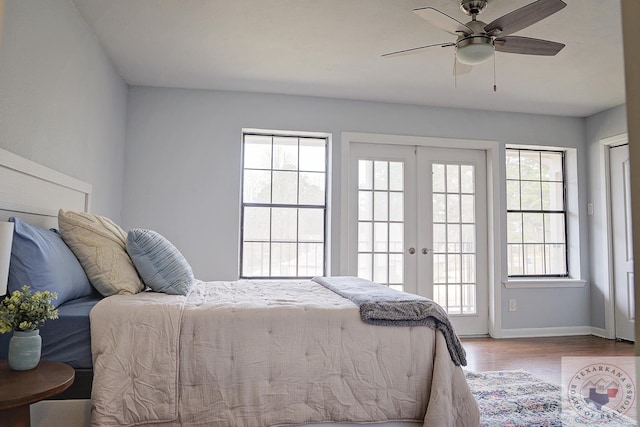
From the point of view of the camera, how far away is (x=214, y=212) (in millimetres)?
4242

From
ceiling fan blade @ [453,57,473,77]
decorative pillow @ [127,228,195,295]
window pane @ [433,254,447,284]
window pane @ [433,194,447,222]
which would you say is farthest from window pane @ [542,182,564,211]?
decorative pillow @ [127,228,195,295]

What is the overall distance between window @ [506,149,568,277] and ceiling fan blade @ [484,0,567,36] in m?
2.94

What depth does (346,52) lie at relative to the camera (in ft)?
11.3

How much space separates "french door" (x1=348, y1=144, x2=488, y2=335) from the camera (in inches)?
182

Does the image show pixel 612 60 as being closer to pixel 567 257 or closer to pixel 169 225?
pixel 567 257

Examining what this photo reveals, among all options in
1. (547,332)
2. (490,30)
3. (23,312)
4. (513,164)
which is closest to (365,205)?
(513,164)

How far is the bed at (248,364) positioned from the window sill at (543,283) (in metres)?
3.22

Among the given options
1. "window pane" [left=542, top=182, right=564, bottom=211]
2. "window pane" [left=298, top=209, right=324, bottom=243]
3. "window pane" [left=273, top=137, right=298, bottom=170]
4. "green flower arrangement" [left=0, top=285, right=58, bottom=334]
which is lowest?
"green flower arrangement" [left=0, top=285, right=58, bottom=334]

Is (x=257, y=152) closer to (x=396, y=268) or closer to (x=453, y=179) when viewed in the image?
(x=396, y=268)

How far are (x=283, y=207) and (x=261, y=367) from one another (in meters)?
2.78

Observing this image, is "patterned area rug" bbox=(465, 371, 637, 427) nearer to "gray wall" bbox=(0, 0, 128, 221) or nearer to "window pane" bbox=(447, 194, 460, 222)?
"window pane" bbox=(447, 194, 460, 222)

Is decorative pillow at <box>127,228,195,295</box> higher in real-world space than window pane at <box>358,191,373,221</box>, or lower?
lower

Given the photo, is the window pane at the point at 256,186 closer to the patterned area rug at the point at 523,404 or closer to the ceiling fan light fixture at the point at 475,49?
the ceiling fan light fixture at the point at 475,49

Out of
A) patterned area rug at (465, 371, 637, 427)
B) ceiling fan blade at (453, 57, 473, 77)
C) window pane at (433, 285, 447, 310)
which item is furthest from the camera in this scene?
window pane at (433, 285, 447, 310)
